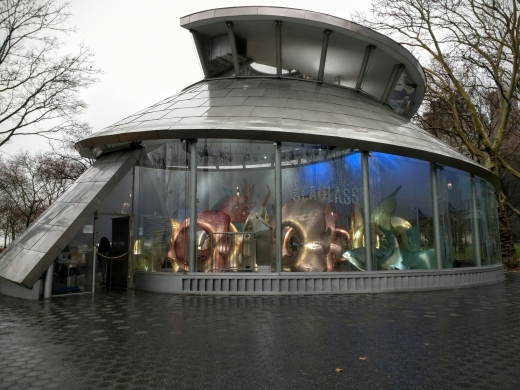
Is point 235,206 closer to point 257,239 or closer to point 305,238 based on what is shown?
point 257,239

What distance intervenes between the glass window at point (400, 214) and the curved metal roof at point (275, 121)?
0.49m

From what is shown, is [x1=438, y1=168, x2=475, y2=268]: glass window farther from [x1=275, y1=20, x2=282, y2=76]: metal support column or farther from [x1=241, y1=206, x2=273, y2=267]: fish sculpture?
[x1=275, y1=20, x2=282, y2=76]: metal support column

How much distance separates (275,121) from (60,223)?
6.19 m

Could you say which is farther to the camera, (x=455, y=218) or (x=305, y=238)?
(x=455, y=218)

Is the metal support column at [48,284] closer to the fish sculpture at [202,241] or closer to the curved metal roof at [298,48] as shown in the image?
the fish sculpture at [202,241]

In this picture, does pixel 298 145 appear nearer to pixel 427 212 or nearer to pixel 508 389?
pixel 427 212

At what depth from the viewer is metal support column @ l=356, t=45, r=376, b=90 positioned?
14.5m

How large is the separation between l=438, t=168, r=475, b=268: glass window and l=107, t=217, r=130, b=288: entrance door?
9.43m

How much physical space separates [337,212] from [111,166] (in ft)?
21.8

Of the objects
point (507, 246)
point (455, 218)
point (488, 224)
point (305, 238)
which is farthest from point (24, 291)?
point (507, 246)

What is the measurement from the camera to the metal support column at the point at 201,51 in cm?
1496

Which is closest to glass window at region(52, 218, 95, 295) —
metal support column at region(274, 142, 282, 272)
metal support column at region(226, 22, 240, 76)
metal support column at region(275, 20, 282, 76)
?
A: metal support column at region(274, 142, 282, 272)

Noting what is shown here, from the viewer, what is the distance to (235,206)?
11336 mm

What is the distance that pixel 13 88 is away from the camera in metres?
20.8
